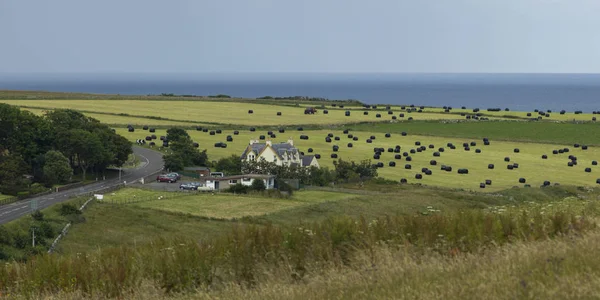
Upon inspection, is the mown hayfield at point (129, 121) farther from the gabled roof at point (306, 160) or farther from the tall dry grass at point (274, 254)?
the tall dry grass at point (274, 254)

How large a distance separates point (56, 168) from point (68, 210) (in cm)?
2253

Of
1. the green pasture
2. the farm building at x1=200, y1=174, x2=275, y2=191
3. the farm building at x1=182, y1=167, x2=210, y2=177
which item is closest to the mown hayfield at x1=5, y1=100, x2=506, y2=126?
the green pasture

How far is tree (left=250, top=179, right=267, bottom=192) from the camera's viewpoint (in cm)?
6690

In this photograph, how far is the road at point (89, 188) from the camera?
54.7 meters

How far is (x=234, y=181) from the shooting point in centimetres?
7175

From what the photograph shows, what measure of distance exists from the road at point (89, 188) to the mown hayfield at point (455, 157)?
24.0 feet

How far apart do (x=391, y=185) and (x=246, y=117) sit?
6990 centimetres

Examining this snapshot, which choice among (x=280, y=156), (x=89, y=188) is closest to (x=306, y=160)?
(x=280, y=156)

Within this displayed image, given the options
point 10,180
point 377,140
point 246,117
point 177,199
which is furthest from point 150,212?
point 246,117

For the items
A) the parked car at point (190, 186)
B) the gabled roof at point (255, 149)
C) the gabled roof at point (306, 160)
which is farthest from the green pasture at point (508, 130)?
the parked car at point (190, 186)

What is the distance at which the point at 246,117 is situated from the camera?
13725 cm

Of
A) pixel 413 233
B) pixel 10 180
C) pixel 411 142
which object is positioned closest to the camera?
pixel 413 233

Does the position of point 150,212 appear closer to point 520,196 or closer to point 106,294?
point 520,196

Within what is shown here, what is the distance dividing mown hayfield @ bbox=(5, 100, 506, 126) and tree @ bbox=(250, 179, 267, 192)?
58.4m
